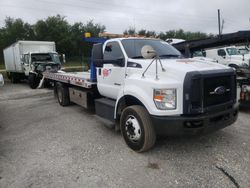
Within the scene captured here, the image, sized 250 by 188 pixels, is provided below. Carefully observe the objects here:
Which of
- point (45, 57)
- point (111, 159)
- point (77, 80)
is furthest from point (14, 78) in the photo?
point (111, 159)

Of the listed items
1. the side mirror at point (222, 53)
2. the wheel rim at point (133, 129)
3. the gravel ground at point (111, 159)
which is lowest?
the gravel ground at point (111, 159)

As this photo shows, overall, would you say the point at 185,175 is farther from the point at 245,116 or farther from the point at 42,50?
the point at 42,50

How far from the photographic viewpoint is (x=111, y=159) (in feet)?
13.5

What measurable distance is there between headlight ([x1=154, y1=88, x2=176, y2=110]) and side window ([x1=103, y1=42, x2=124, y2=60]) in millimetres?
1536

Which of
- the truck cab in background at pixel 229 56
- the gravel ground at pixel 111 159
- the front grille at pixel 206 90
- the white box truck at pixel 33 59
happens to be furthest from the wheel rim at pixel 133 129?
the truck cab in background at pixel 229 56

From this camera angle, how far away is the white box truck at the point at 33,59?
1412 cm

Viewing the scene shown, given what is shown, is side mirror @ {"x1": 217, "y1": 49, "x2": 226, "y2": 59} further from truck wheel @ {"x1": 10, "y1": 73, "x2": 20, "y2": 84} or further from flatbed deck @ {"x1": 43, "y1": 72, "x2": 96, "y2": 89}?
truck wheel @ {"x1": 10, "y1": 73, "x2": 20, "y2": 84}

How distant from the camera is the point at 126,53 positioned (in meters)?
4.87

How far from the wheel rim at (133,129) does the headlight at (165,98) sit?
0.60 metres

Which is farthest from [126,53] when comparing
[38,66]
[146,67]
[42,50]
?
[42,50]

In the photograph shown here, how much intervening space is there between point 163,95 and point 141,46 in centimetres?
175

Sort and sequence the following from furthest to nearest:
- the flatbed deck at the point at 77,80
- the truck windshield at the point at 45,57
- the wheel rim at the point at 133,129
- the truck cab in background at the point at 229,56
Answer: the truck cab in background at the point at 229,56
the truck windshield at the point at 45,57
the flatbed deck at the point at 77,80
the wheel rim at the point at 133,129

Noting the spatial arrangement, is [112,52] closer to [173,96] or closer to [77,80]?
[77,80]

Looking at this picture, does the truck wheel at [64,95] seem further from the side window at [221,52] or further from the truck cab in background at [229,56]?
the side window at [221,52]
